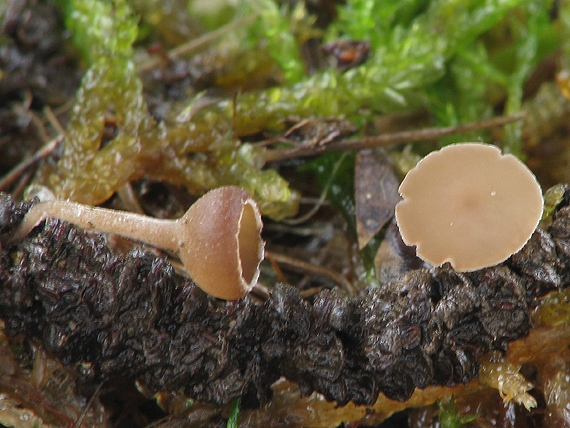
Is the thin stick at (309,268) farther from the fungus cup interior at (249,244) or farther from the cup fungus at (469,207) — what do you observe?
the cup fungus at (469,207)

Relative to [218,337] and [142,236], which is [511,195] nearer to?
[218,337]

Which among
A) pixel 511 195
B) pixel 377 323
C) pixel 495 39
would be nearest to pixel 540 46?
pixel 495 39

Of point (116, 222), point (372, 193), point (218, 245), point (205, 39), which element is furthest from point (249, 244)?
point (205, 39)

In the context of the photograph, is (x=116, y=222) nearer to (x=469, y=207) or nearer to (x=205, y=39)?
(x=469, y=207)

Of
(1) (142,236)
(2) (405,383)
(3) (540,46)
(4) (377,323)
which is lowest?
(3) (540,46)

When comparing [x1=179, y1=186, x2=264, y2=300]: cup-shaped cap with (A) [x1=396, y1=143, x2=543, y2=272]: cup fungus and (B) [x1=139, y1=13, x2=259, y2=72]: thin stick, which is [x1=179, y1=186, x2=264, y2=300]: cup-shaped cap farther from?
(B) [x1=139, y1=13, x2=259, y2=72]: thin stick

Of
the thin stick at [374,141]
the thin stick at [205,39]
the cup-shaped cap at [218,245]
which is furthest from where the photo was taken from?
the thin stick at [205,39]

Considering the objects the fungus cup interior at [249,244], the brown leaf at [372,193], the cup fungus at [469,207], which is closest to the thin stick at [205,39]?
the brown leaf at [372,193]
